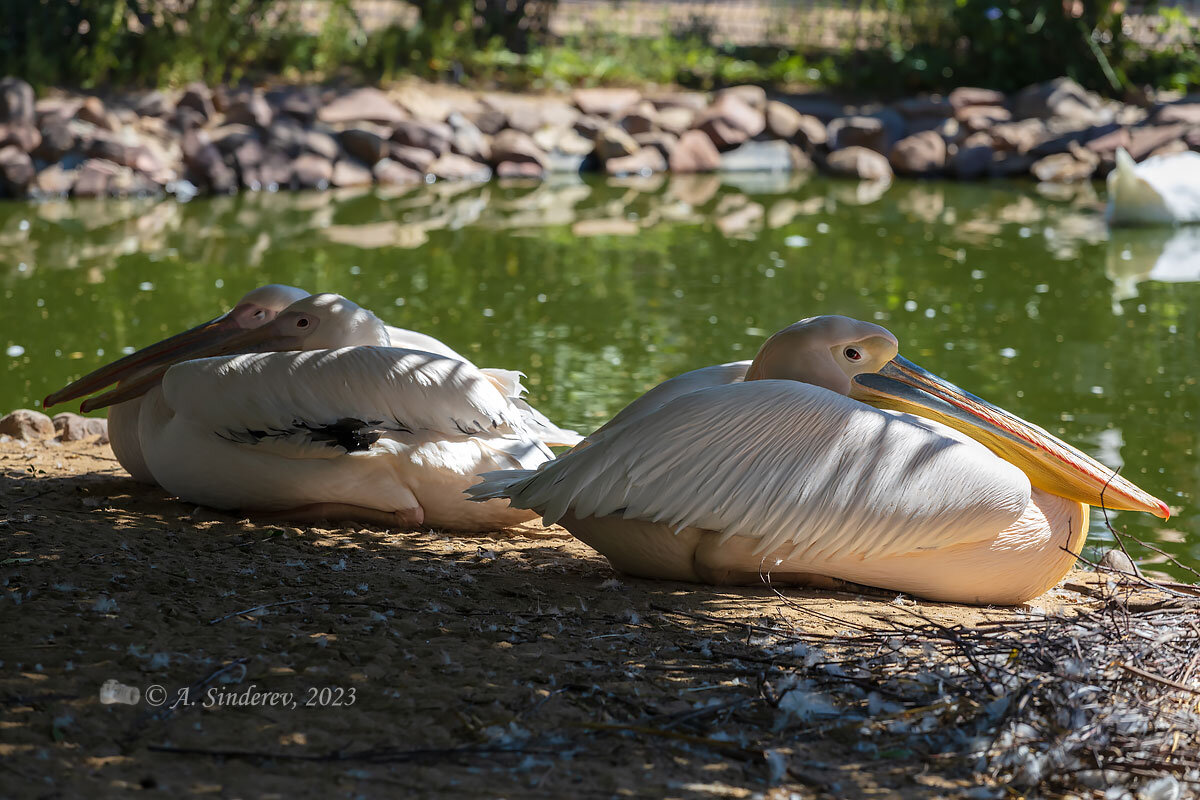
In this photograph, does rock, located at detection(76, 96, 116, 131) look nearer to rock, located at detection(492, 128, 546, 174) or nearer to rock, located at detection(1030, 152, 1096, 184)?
rock, located at detection(492, 128, 546, 174)

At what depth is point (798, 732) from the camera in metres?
2.33

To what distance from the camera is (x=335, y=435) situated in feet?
11.9

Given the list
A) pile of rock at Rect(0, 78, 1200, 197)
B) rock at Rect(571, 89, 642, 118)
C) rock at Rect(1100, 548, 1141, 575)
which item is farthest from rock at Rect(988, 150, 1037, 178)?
rock at Rect(1100, 548, 1141, 575)

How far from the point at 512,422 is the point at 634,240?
20.3 ft

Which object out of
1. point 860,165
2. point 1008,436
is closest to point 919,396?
point 1008,436

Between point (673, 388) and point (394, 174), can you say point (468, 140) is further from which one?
point (673, 388)

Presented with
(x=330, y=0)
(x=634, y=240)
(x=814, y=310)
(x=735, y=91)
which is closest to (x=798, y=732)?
(x=814, y=310)

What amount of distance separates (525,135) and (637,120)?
4.19 ft

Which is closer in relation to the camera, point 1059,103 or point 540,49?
point 1059,103

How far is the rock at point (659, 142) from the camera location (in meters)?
13.8

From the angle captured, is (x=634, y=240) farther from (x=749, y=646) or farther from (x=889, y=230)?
(x=749, y=646)

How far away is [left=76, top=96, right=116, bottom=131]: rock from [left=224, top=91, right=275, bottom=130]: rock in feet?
3.83

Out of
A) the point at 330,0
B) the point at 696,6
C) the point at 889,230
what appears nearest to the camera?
the point at 889,230

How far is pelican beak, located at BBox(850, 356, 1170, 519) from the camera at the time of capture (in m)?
3.37
